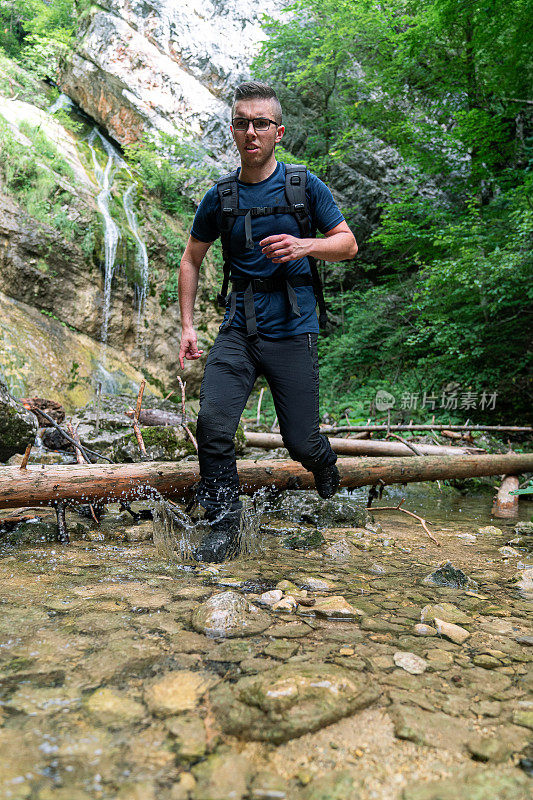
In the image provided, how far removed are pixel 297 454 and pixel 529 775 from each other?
210 centimetres

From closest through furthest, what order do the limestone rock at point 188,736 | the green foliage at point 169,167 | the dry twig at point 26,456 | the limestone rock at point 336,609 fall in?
1. the limestone rock at point 188,736
2. the limestone rock at point 336,609
3. the dry twig at point 26,456
4. the green foliage at point 169,167

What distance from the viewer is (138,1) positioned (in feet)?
59.8

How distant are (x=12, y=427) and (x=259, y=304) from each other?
3.01m

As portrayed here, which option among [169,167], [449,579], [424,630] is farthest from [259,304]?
[169,167]

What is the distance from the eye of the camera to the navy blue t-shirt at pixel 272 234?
9.35ft

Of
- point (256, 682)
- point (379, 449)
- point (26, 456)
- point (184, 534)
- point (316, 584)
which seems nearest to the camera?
point (256, 682)

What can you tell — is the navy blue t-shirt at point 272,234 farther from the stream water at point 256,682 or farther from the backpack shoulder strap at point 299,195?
the stream water at point 256,682

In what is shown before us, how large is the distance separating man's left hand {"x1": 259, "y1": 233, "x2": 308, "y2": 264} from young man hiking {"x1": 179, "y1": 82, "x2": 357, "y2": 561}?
226 mm

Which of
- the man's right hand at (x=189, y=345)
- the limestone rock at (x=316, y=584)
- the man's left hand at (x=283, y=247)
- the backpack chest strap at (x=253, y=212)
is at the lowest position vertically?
the limestone rock at (x=316, y=584)

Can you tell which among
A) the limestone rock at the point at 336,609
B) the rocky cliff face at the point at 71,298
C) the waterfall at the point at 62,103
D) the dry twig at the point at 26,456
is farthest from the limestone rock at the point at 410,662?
the waterfall at the point at 62,103

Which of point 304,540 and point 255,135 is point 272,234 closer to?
point 255,135

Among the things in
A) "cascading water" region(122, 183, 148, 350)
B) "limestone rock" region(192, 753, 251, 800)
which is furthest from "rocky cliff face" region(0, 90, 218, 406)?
"limestone rock" region(192, 753, 251, 800)

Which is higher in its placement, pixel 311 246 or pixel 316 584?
pixel 311 246

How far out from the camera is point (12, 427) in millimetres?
4492
